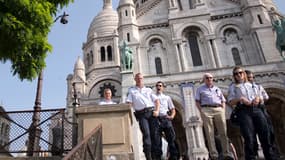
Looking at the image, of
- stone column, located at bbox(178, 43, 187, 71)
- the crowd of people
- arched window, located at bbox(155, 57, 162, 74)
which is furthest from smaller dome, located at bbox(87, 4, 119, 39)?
the crowd of people

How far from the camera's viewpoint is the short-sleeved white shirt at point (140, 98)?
541cm

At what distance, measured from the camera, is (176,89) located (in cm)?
1750

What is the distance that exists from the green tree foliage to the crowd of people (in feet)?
5.86

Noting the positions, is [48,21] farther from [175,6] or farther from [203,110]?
[175,6]

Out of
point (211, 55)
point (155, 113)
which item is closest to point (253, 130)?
point (155, 113)

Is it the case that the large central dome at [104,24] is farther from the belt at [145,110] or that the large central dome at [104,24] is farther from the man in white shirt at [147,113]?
the belt at [145,110]

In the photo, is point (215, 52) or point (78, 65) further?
point (78, 65)

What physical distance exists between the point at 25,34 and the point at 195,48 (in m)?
17.7

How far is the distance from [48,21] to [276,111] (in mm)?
18419

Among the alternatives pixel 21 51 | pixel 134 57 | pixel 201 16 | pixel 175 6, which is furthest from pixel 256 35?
pixel 21 51

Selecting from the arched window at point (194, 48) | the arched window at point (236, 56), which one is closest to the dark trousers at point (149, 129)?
the arched window at point (194, 48)

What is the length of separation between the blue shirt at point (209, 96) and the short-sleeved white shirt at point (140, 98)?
0.96 metres

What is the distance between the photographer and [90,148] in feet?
12.3

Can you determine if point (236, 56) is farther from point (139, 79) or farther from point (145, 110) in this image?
point (145, 110)
